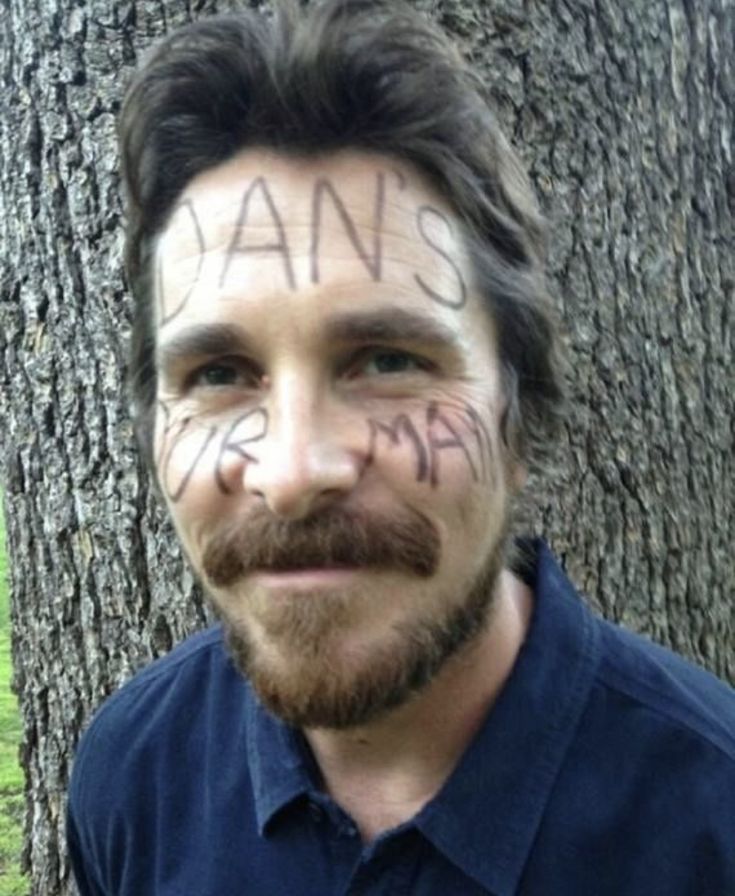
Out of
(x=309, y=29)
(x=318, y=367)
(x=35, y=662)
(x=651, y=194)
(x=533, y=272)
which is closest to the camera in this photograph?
(x=318, y=367)

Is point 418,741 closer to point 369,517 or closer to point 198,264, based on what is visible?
point 369,517

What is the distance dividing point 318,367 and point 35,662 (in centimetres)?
152

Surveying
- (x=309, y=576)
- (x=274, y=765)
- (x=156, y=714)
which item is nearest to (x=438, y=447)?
(x=309, y=576)

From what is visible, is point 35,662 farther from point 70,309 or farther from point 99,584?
point 70,309

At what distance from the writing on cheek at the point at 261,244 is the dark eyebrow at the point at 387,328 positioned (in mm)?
97

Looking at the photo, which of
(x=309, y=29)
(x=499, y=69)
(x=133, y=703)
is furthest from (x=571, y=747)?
(x=499, y=69)

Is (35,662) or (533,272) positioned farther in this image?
(35,662)

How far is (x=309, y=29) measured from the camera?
2094mm

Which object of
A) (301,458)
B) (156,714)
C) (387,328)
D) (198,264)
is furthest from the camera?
(156,714)

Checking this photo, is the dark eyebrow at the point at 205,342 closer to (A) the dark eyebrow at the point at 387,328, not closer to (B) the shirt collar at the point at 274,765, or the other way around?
(A) the dark eyebrow at the point at 387,328

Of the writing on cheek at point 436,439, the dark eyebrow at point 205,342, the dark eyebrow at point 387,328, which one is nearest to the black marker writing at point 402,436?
the writing on cheek at point 436,439

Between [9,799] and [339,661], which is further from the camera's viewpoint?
[9,799]

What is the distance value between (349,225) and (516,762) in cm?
88

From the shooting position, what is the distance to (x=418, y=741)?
2131 millimetres
